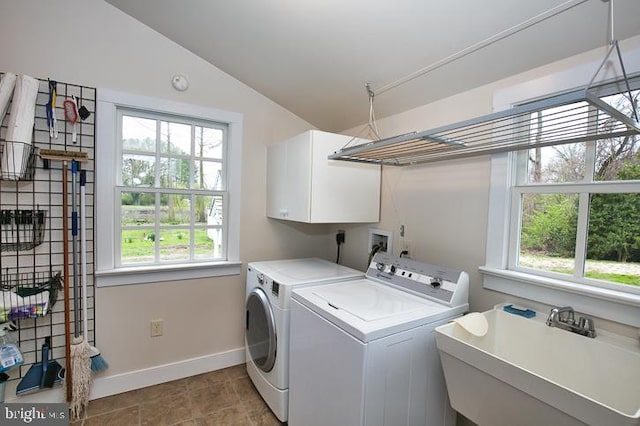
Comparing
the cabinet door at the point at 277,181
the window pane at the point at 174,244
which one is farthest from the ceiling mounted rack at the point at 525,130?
the window pane at the point at 174,244

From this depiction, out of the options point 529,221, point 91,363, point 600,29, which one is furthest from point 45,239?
point 600,29

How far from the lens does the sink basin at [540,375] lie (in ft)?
2.95

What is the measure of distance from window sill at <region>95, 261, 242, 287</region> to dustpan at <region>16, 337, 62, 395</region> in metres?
0.49

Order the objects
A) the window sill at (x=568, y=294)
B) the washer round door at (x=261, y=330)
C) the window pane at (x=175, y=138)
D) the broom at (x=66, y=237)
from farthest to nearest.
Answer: the window pane at (x=175, y=138)
the washer round door at (x=261, y=330)
the broom at (x=66, y=237)
the window sill at (x=568, y=294)

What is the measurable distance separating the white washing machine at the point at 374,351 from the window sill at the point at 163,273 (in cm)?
94

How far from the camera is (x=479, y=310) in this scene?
1.69 metres

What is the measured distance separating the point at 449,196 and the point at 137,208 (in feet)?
7.14

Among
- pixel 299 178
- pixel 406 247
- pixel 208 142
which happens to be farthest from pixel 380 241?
pixel 208 142

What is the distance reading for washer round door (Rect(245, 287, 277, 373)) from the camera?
1.85 metres

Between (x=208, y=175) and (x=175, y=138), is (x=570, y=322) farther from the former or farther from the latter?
(x=175, y=138)

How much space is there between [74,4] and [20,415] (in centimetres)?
Answer: 245

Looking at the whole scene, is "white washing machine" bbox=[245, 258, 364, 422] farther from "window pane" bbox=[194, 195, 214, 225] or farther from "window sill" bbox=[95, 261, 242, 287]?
"window pane" bbox=[194, 195, 214, 225]

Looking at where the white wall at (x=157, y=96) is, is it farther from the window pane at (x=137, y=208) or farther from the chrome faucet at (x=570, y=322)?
the chrome faucet at (x=570, y=322)

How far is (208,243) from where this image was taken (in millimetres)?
2463
